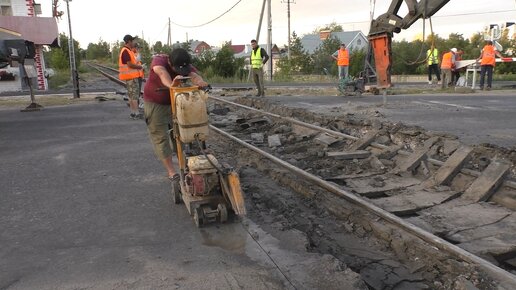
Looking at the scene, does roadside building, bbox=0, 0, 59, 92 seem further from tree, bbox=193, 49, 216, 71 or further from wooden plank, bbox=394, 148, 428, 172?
wooden plank, bbox=394, 148, 428, 172

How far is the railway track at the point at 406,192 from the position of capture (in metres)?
3.89

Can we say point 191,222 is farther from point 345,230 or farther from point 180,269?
point 345,230

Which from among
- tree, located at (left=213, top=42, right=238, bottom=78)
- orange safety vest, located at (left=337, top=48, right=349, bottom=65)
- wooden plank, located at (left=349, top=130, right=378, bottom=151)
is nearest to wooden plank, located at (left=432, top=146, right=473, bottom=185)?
wooden plank, located at (left=349, top=130, right=378, bottom=151)

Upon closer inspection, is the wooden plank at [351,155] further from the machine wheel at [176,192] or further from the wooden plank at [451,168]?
the machine wheel at [176,192]

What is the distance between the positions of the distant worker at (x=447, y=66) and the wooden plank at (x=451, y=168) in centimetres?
1580

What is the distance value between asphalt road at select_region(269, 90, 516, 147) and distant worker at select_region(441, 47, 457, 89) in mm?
3075

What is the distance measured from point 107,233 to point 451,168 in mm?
4200

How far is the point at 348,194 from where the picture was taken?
5.28 metres

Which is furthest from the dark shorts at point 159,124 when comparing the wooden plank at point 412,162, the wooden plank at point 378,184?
the wooden plank at point 412,162

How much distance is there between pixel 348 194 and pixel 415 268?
1558mm

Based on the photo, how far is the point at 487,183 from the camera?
17.4ft

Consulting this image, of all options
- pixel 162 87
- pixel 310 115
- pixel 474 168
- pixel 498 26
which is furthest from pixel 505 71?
pixel 162 87

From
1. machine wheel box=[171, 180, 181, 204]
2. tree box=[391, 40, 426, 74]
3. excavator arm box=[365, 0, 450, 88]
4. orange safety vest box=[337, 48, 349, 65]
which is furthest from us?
tree box=[391, 40, 426, 74]

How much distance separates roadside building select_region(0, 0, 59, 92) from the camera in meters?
25.7
